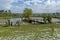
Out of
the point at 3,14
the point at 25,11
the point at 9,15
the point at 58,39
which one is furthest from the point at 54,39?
the point at 3,14

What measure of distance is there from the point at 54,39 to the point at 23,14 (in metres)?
40.0

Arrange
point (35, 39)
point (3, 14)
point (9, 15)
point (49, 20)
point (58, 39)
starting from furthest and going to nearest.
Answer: point (3, 14) → point (9, 15) → point (49, 20) → point (58, 39) → point (35, 39)

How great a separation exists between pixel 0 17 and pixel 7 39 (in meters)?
44.6

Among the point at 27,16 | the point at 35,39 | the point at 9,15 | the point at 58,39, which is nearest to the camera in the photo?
the point at 35,39

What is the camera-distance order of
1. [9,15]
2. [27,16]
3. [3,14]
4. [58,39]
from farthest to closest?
[3,14]
[27,16]
[9,15]
[58,39]

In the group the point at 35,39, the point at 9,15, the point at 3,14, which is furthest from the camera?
the point at 3,14

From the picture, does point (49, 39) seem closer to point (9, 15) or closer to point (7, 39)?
point (7, 39)

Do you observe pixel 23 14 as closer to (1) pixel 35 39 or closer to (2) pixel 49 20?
(2) pixel 49 20

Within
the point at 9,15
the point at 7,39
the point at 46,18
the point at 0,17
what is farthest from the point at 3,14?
the point at 7,39

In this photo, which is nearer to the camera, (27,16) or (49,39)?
(49,39)

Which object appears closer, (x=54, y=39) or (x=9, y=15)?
(x=54, y=39)

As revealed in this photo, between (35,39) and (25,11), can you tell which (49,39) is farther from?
(25,11)

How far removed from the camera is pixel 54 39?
1293cm

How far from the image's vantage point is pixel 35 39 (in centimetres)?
1186
